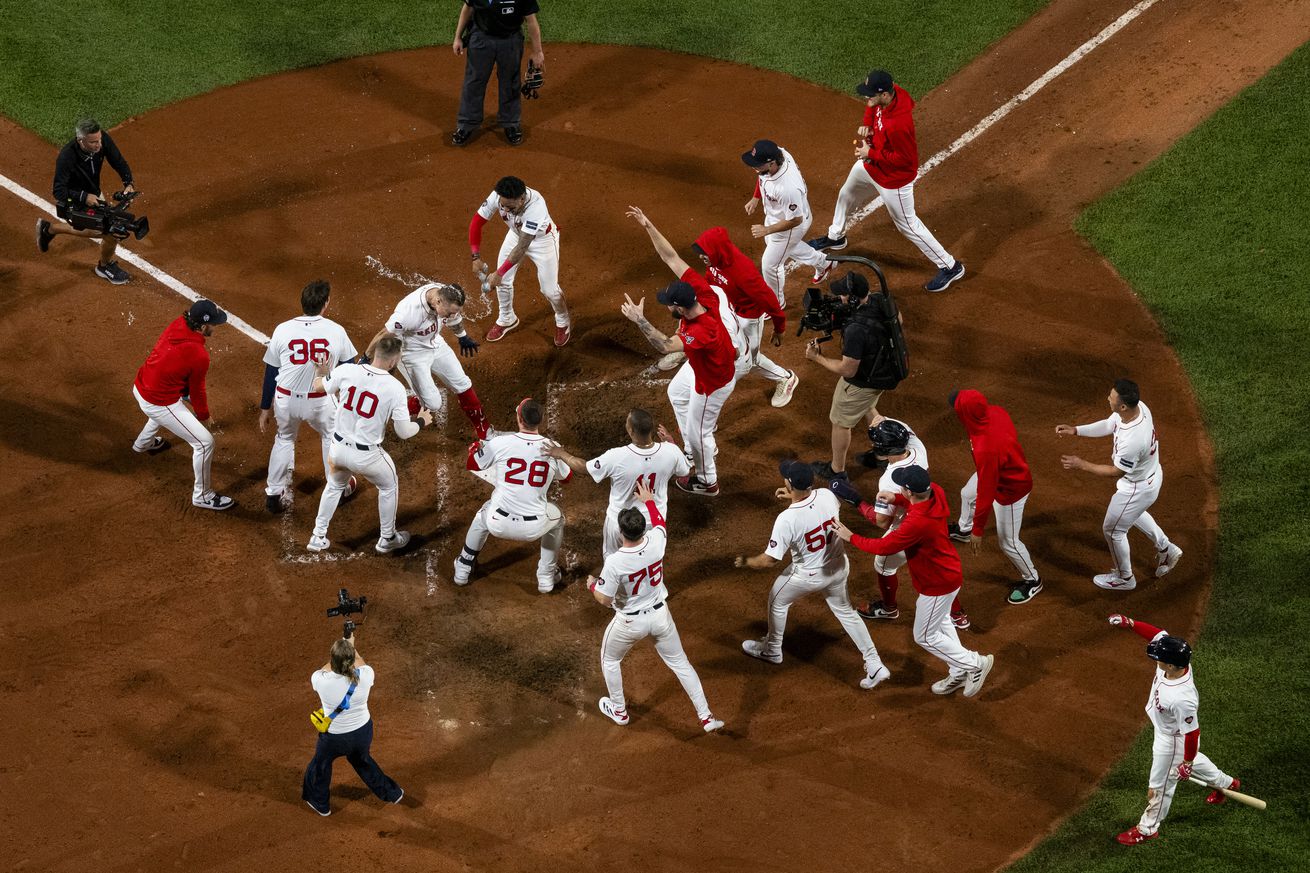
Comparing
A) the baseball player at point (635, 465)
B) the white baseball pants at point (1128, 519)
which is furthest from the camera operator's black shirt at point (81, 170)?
the white baseball pants at point (1128, 519)

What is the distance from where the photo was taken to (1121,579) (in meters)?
11.5

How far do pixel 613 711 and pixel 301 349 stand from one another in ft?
13.5

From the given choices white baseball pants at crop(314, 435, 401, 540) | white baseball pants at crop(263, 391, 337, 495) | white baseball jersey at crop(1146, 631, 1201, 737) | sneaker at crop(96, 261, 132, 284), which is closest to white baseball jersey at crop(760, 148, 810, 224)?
white baseball pants at crop(314, 435, 401, 540)

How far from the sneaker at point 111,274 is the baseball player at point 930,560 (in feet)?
28.0

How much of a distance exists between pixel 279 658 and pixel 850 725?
470 cm

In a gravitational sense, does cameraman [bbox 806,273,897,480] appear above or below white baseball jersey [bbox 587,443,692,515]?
above

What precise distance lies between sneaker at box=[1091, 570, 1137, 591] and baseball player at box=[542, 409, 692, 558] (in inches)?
151

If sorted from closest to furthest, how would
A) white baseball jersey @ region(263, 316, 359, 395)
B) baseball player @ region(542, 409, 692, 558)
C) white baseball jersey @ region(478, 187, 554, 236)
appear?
baseball player @ region(542, 409, 692, 558) → white baseball jersey @ region(263, 316, 359, 395) → white baseball jersey @ region(478, 187, 554, 236)

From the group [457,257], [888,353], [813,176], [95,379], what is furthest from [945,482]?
[95,379]

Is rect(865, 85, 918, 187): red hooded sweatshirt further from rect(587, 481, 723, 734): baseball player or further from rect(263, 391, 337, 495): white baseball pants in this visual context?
rect(263, 391, 337, 495): white baseball pants

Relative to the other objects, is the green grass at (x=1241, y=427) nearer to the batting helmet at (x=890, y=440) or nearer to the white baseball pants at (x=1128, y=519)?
the white baseball pants at (x=1128, y=519)

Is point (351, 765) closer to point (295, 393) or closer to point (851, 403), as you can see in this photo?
point (295, 393)

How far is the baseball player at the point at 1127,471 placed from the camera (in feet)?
35.4

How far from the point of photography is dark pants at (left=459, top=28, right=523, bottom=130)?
50.2 feet
